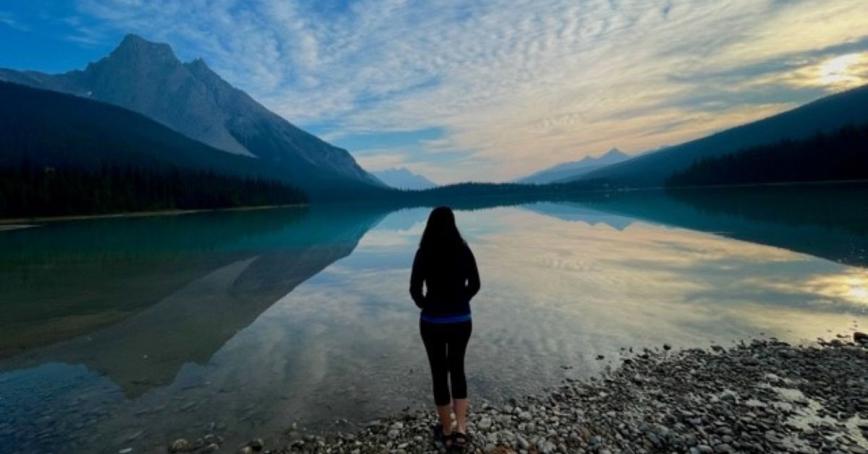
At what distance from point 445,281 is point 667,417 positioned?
5154 millimetres

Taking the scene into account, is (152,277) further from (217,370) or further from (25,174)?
(25,174)

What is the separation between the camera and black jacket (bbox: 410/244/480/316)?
280 inches

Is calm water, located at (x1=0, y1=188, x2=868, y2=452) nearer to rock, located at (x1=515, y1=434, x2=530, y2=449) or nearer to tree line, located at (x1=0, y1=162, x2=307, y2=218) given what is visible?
rock, located at (x1=515, y1=434, x2=530, y2=449)

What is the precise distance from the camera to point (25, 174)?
341ft

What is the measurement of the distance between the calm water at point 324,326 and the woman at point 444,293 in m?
2.90

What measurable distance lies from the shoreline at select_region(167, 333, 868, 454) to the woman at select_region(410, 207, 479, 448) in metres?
1.46

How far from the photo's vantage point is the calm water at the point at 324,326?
9555 millimetres

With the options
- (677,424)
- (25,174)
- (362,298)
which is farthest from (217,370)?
(25,174)

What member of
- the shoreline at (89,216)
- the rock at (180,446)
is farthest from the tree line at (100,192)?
the rock at (180,446)

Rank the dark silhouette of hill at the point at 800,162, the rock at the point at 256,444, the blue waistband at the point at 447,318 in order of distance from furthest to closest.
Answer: the dark silhouette of hill at the point at 800,162 < the rock at the point at 256,444 < the blue waistband at the point at 447,318

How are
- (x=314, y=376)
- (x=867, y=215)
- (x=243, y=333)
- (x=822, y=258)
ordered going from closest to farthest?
(x=314, y=376)
(x=243, y=333)
(x=822, y=258)
(x=867, y=215)

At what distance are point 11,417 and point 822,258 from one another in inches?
1367

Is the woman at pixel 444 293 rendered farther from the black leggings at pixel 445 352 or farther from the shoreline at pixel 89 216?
the shoreline at pixel 89 216

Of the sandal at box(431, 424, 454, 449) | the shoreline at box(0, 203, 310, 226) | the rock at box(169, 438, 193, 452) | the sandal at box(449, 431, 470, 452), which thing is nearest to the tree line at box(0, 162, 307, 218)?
the shoreline at box(0, 203, 310, 226)
